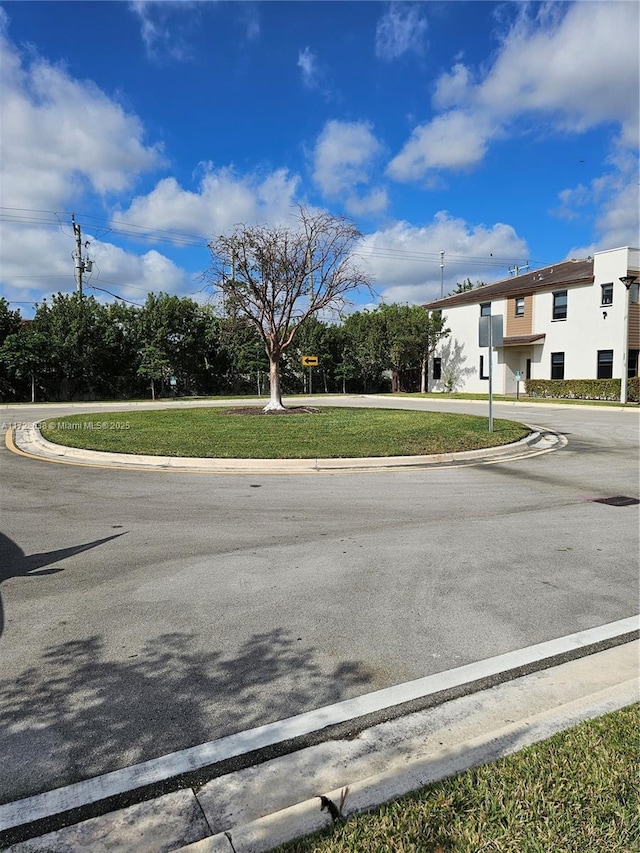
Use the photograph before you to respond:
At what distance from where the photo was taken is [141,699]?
10.2 ft

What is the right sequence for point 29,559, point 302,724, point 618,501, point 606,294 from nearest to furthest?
point 302,724
point 29,559
point 618,501
point 606,294

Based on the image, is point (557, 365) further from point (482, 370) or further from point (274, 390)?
point (274, 390)

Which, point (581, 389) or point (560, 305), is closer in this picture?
point (581, 389)

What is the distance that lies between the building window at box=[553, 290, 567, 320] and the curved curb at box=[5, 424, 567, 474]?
78.2ft

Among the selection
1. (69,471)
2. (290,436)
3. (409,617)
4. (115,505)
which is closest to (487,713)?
(409,617)

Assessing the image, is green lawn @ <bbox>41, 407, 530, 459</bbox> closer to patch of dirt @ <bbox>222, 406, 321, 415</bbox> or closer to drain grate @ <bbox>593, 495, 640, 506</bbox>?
patch of dirt @ <bbox>222, 406, 321, 415</bbox>

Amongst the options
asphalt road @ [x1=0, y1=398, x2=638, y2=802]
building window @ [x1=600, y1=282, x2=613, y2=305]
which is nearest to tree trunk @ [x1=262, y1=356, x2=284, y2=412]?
asphalt road @ [x1=0, y1=398, x2=638, y2=802]

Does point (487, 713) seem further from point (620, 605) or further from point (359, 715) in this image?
point (620, 605)

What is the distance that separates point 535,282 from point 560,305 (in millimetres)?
3566

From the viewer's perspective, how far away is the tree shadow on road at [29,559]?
5.10 m

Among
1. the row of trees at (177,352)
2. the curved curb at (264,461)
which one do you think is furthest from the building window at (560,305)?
the curved curb at (264,461)

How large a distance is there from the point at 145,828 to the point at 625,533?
5841mm

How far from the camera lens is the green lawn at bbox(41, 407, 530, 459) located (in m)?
12.0

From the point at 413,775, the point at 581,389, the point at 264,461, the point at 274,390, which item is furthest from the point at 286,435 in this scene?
the point at 581,389
